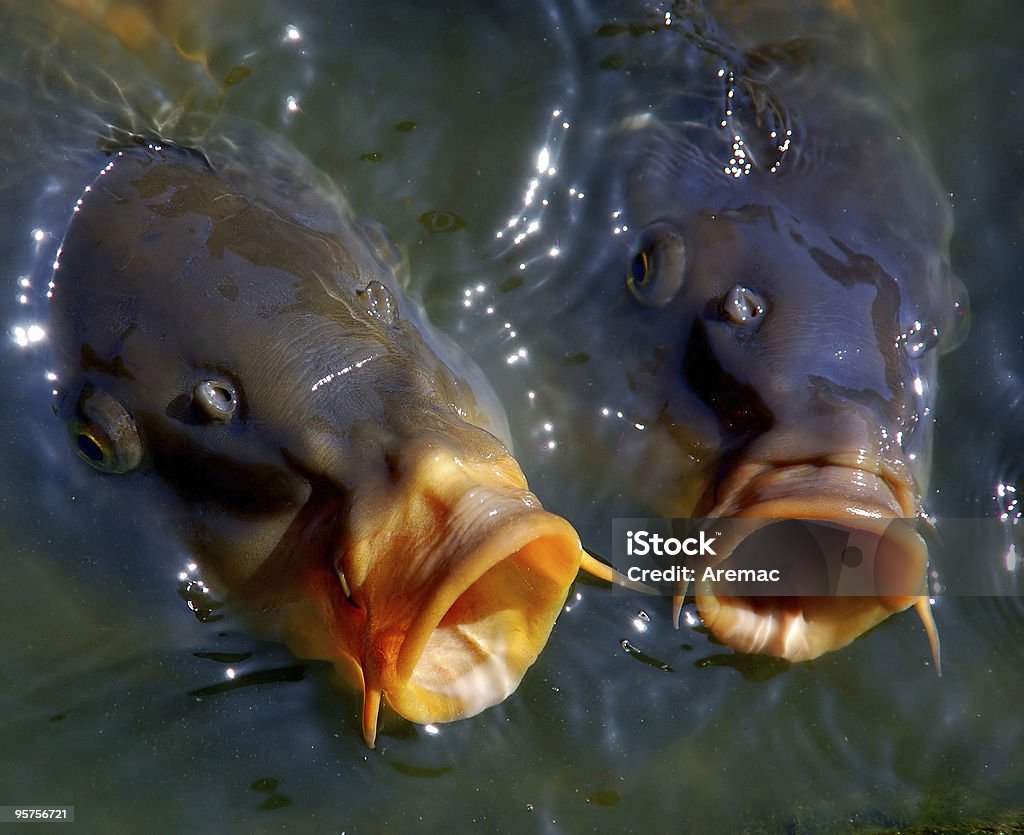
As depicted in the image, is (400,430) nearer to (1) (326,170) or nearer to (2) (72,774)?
(2) (72,774)

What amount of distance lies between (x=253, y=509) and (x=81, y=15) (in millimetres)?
2347

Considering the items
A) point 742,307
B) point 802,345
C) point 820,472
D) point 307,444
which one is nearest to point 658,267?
Result: point 742,307

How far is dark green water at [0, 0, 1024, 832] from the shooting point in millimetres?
3227

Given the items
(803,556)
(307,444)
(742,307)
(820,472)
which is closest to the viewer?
(307,444)

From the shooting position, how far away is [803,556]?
330 cm

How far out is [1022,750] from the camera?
3.50 metres

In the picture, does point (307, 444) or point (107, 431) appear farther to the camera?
point (107, 431)

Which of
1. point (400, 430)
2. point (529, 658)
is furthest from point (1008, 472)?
point (400, 430)

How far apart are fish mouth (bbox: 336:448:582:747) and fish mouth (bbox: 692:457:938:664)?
0.58 meters

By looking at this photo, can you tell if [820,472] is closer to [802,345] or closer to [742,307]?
[802,345]

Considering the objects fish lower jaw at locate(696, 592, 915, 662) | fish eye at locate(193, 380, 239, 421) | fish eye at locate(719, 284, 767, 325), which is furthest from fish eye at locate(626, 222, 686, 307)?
fish eye at locate(193, 380, 239, 421)

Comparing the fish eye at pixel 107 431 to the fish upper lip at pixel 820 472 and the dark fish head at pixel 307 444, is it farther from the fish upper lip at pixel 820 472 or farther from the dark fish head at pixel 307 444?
the fish upper lip at pixel 820 472

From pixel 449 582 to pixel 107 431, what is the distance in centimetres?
120

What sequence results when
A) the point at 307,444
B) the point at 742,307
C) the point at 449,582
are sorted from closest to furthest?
the point at 449,582 < the point at 307,444 < the point at 742,307
